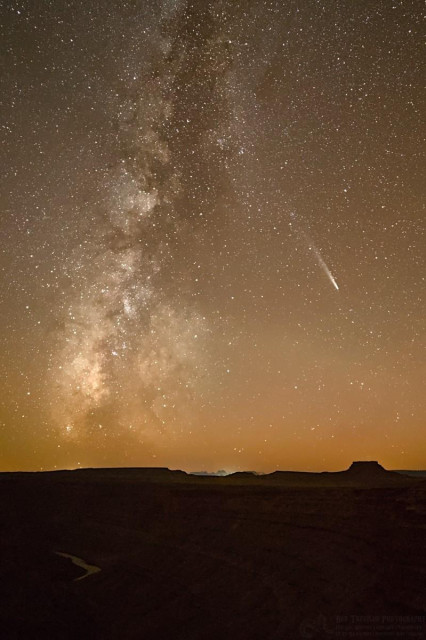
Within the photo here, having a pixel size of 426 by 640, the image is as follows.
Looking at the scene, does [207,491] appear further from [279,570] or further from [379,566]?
[379,566]

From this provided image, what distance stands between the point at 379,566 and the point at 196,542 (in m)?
10.8

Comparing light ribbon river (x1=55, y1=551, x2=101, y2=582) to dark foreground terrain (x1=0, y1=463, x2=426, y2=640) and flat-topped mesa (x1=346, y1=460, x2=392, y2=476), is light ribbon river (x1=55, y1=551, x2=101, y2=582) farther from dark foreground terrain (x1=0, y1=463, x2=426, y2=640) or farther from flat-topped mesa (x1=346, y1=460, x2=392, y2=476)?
flat-topped mesa (x1=346, y1=460, x2=392, y2=476)

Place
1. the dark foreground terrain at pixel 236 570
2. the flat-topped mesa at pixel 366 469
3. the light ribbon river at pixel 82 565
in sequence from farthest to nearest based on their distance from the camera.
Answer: the flat-topped mesa at pixel 366 469
the light ribbon river at pixel 82 565
the dark foreground terrain at pixel 236 570

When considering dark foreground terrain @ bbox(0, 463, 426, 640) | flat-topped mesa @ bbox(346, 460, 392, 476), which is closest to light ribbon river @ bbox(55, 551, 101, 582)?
dark foreground terrain @ bbox(0, 463, 426, 640)

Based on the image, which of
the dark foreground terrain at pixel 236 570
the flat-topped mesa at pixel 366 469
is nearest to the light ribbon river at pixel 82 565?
the dark foreground terrain at pixel 236 570

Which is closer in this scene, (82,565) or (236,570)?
(236,570)

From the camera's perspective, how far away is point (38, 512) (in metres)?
36.8

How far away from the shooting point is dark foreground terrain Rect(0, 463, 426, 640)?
44.4ft

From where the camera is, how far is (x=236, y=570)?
61.9 feet

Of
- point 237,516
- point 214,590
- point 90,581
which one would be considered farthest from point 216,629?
point 237,516

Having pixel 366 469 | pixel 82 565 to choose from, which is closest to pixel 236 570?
pixel 82 565

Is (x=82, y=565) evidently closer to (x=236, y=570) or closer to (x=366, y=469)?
(x=236, y=570)

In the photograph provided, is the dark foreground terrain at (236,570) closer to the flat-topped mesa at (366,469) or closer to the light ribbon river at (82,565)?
the light ribbon river at (82,565)

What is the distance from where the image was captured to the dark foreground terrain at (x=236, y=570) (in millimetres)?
13523
